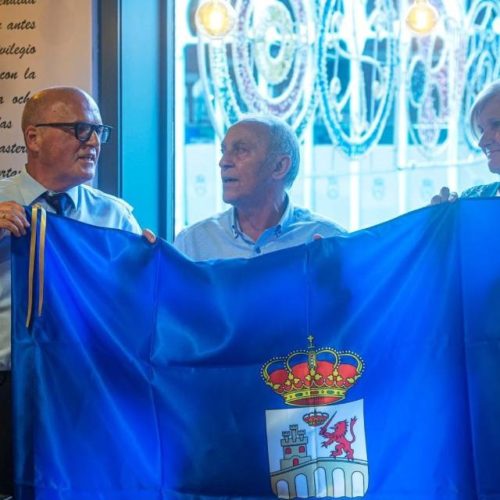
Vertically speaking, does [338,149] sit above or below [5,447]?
above

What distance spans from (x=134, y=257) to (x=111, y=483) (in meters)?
Answer: 0.62

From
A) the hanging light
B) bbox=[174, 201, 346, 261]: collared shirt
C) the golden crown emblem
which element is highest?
the hanging light

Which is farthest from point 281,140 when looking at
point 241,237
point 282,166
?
point 241,237

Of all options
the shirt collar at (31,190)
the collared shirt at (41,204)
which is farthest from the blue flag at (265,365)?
the shirt collar at (31,190)

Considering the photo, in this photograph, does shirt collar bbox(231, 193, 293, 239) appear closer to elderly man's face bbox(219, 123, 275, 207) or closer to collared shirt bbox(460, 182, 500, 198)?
elderly man's face bbox(219, 123, 275, 207)

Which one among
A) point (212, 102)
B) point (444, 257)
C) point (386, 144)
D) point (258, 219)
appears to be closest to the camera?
point (444, 257)

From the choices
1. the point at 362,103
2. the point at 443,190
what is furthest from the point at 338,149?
the point at 443,190

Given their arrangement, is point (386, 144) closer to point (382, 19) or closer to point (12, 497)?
point (382, 19)

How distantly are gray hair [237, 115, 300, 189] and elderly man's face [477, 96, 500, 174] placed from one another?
66cm

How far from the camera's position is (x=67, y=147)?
3.04 meters

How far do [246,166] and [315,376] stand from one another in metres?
0.91

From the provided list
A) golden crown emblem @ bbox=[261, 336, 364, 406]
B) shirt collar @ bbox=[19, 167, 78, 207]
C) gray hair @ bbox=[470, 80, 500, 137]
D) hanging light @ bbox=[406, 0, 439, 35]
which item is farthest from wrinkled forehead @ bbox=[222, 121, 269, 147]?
hanging light @ bbox=[406, 0, 439, 35]

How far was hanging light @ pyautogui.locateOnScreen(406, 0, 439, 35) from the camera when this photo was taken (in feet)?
13.2

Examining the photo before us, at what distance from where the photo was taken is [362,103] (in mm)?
4445
